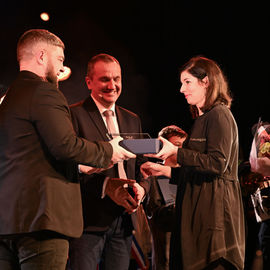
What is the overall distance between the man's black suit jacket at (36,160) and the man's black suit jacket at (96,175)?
0.53 m

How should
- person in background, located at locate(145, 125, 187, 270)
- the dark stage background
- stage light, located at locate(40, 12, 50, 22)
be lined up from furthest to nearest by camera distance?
the dark stage background → stage light, located at locate(40, 12, 50, 22) → person in background, located at locate(145, 125, 187, 270)

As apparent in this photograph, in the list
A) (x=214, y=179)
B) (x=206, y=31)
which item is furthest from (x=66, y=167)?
(x=206, y=31)

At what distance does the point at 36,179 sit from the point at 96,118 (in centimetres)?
87

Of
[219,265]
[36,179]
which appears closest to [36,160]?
[36,179]

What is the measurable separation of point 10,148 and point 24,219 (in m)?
0.31

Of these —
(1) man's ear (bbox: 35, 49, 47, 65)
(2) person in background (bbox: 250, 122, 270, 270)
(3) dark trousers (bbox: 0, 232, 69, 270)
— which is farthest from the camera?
(2) person in background (bbox: 250, 122, 270, 270)

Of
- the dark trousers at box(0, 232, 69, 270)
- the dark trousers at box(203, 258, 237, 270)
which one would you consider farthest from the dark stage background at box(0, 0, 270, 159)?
the dark trousers at box(0, 232, 69, 270)

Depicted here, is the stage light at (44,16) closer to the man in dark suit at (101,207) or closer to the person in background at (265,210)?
the man in dark suit at (101,207)

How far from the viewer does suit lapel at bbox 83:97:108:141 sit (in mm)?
2385

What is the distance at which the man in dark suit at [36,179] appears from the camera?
1.57 meters

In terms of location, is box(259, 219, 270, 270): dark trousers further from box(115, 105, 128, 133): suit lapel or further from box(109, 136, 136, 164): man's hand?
box(109, 136, 136, 164): man's hand

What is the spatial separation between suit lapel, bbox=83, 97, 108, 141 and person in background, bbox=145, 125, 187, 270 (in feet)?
2.27

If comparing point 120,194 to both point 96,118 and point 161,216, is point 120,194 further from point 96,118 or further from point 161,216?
point 161,216

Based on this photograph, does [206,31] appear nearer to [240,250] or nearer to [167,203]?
[167,203]
